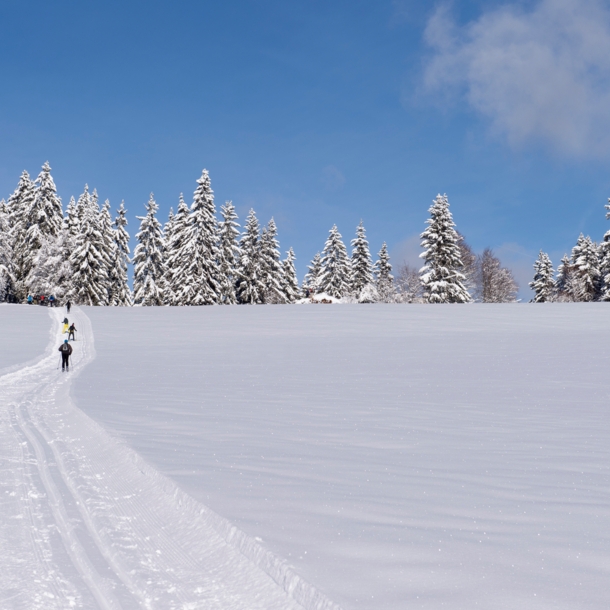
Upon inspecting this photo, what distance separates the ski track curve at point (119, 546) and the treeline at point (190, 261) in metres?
47.4

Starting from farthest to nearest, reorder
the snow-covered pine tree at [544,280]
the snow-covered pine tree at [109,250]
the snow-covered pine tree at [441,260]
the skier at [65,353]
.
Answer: the snow-covered pine tree at [544,280]
the snow-covered pine tree at [109,250]
the snow-covered pine tree at [441,260]
the skier at [65,353]

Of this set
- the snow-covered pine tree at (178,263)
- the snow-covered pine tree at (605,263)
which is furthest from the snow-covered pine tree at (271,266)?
the snow-covered pine tree at (605,263)

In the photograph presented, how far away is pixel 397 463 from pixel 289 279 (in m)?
62.8

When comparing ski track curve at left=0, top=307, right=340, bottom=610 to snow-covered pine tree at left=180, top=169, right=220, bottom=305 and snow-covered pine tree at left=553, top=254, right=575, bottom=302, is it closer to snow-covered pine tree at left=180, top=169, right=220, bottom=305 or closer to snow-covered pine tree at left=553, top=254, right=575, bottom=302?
snow-covered pine tree at left=180, top=169, right=220, bottom=305

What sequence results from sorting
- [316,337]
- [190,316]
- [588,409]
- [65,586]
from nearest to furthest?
[65,586] → [588,409] → [316,337] → [190,316]

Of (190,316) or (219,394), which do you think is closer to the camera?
(219,394)

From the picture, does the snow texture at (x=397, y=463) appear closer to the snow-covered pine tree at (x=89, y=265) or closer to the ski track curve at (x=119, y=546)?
the ski track curve at (x=119, y=546)

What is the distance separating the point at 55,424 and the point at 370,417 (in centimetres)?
Result: 524

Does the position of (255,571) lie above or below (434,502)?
below

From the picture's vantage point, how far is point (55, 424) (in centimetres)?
848

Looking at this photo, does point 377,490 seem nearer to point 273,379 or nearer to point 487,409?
point 487,409

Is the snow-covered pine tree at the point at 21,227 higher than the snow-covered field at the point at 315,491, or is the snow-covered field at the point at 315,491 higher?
the snow-covered pine tree at the point at 21,227

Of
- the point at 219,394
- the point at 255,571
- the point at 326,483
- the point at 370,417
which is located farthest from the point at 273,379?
the point at 255,571

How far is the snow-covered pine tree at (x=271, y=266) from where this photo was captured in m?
62.3
